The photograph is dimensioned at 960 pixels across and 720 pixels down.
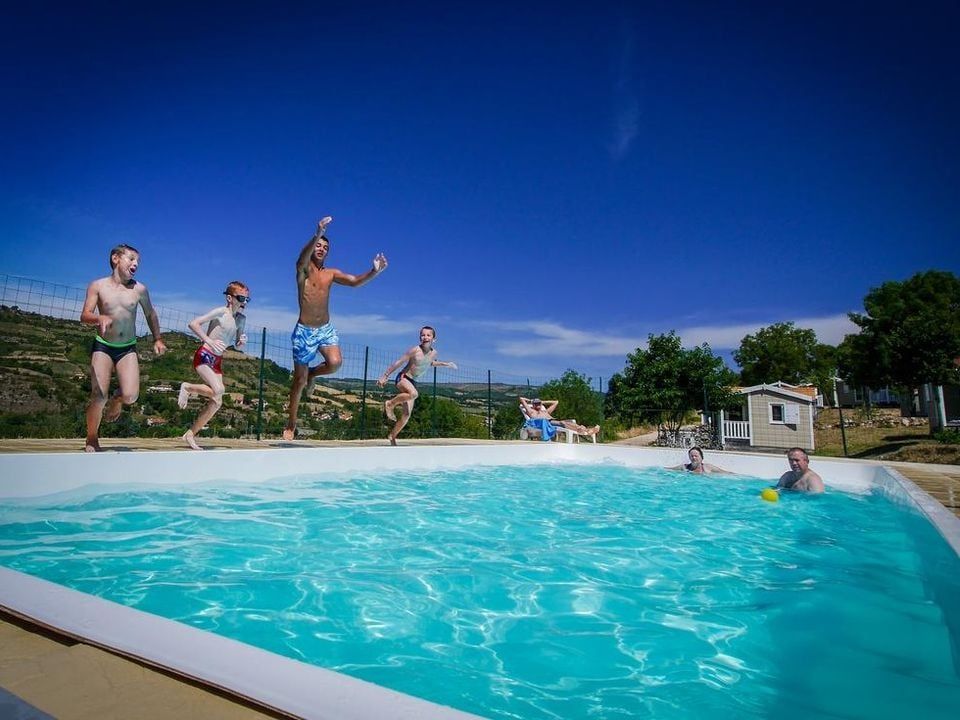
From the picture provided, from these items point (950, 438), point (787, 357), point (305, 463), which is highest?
point (787, 357)

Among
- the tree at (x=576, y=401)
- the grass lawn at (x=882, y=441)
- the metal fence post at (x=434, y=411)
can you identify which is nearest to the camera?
the metal fence post at (x=434, y=411)

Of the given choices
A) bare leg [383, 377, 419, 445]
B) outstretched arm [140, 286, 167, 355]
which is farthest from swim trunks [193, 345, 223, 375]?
bare leg [383, 377, 419, 445]

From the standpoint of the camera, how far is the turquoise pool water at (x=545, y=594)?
201cm

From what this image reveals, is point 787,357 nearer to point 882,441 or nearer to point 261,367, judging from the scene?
point 882,441

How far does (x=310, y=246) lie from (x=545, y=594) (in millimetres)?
5367

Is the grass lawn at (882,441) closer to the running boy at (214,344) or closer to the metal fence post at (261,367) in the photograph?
the metal fence post at (261,367)

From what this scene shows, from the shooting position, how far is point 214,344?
638 centimetres

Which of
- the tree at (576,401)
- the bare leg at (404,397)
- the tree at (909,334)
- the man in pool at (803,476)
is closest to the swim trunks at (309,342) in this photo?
the bare leg at (404,397)

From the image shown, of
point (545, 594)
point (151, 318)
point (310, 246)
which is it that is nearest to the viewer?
point (545, 594)

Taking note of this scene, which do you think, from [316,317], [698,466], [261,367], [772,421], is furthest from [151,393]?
[772,421]

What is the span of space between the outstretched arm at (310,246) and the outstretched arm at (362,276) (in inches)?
17.2

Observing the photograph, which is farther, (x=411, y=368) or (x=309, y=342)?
(x=411, y=368)

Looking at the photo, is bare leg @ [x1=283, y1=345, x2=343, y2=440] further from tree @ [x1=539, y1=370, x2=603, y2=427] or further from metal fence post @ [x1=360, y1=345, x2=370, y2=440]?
tree @ [x1=539, y1=370, x2=603, y2=427]

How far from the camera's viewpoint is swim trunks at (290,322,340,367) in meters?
7.14
